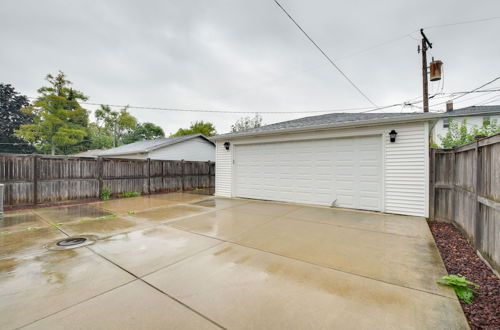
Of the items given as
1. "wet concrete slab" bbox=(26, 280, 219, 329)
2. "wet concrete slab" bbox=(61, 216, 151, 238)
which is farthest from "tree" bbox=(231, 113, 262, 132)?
"wet concrete slab" bbox=(26, 280, 219, 329)

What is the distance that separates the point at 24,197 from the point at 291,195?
28.0 feet

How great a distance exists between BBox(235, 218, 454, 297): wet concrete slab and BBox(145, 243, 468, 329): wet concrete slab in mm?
230

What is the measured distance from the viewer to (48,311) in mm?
1783

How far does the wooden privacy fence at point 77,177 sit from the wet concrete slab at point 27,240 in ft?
11.2

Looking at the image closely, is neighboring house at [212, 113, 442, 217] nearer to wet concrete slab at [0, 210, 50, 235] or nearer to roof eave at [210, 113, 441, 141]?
roof eave at [210, 113, 441, 141]

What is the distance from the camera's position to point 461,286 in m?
2.09

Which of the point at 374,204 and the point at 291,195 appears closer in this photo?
the point at 374,204

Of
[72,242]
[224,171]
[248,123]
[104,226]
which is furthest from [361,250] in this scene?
[248,123]

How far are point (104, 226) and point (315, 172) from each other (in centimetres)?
578

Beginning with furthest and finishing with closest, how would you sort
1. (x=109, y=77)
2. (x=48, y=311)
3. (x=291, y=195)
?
(x=109, y=77), (x=291, y=195), (x=48, y=311)

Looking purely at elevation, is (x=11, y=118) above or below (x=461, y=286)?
above

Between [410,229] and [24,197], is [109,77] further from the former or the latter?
[410,229]

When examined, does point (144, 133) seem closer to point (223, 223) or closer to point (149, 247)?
point (223, 223)

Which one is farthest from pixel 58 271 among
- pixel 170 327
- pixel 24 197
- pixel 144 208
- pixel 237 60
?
pixel 237 60
